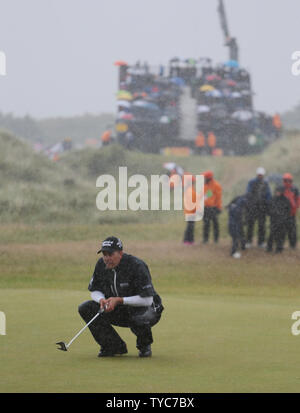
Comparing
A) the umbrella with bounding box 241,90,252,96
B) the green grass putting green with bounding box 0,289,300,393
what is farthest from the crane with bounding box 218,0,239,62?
the green grass putting green with bounding box 0,289,300,393

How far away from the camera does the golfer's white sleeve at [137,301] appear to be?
9344 millimetres

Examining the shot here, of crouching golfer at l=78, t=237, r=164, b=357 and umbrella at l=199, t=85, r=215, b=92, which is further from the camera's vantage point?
umbrella at l=199, t=85, r=215, b=92

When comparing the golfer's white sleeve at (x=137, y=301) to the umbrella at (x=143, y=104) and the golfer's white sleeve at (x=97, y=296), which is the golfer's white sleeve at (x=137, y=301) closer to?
the golfer's white sleeve at (x=97, y=296)

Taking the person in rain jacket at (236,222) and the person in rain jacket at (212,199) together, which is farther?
the person in rain jacket at (212,199)

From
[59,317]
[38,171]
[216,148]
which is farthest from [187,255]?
[216,148]

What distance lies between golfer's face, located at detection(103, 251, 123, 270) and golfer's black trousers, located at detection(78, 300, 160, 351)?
530 millimetres

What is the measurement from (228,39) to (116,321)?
6003 centimetres

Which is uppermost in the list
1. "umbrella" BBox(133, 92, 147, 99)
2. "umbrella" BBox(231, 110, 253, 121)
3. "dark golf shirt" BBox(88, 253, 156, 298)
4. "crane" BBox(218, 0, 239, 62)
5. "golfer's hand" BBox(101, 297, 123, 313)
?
"crane" BBox(218, 0, 239, 62)

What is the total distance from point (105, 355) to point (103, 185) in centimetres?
3690

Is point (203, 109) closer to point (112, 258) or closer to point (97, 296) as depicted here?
point (97, 296)

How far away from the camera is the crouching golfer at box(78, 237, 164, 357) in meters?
9.29

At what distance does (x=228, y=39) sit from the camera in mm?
67875

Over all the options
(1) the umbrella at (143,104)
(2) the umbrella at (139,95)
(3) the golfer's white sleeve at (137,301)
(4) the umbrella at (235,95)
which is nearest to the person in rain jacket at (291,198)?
(3) the golfer's white sleeve at (137,301)

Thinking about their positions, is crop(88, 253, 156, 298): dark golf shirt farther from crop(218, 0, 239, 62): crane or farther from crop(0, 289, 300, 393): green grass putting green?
crop(218, 0, 239, 62): crane
